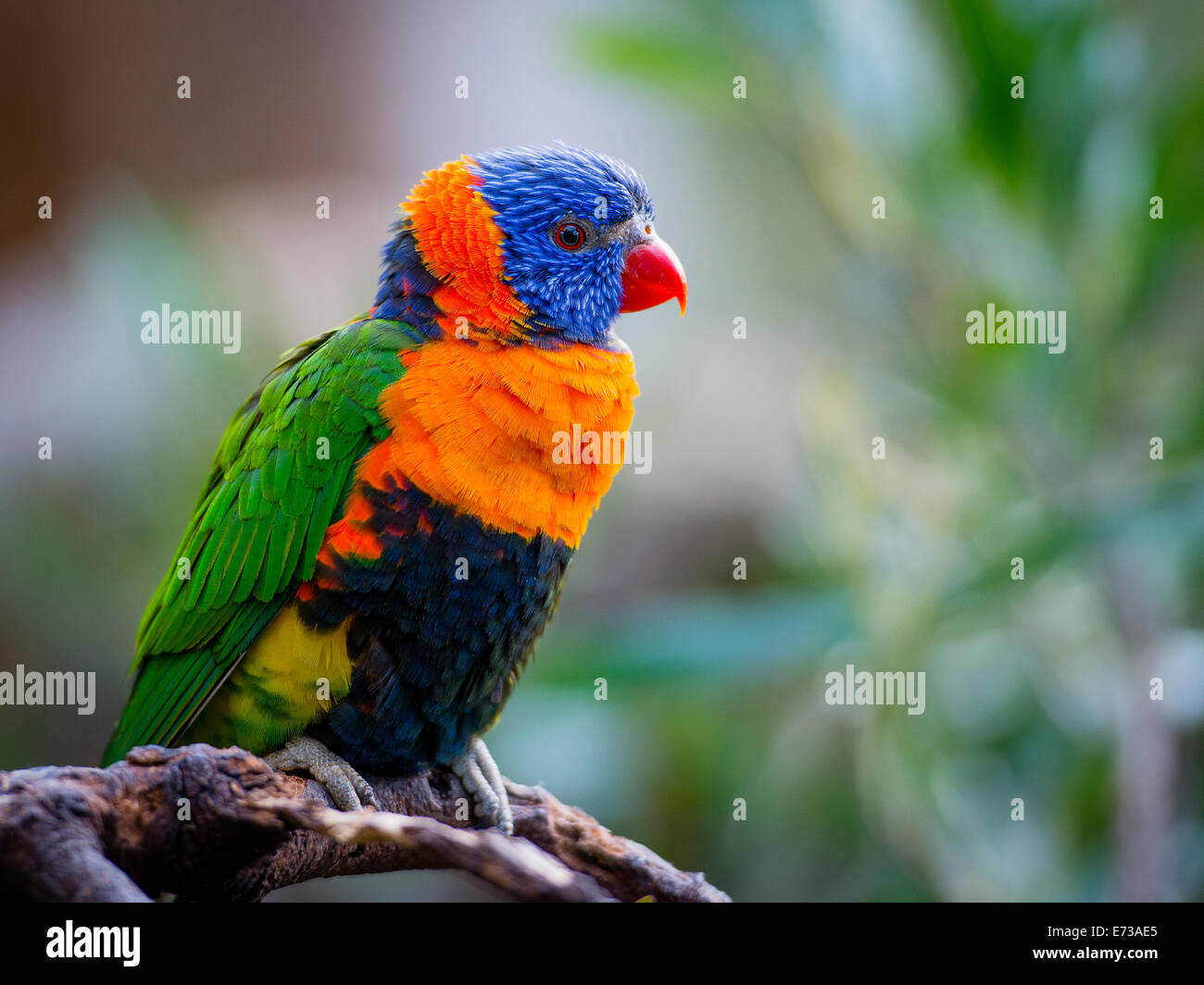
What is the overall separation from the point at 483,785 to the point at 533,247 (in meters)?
1.13

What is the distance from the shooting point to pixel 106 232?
11.8ft

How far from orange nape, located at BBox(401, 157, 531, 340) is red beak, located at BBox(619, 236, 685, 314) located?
327mm

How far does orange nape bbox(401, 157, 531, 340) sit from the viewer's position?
6.49 ft

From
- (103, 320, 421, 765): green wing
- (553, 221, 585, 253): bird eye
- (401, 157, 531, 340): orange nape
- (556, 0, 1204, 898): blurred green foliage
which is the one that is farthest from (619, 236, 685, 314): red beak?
(556, 0, 1204, 898): blurred green foliage

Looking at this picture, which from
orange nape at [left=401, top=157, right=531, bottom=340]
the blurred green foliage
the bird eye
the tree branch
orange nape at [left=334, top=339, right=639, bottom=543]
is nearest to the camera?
the tree branch

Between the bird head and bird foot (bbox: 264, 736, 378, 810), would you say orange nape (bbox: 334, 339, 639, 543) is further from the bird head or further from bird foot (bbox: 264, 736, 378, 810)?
bird foot (bbox: 264, 736, 378, 810)

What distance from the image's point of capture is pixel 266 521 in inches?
74.7

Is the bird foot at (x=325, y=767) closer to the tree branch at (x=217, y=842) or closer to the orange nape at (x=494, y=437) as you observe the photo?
the tree branch at (x=217, y=842)

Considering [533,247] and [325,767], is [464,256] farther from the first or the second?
[325,767]

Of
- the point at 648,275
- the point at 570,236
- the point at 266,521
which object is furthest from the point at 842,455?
the point at 266,521

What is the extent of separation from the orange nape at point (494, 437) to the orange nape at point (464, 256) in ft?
0.20

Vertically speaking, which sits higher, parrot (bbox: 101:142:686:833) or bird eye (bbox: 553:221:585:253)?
bird eye (bbox: 553:221:585:253)
